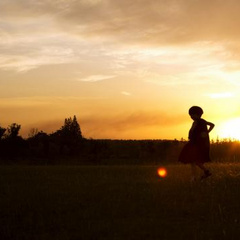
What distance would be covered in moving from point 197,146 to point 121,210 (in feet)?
20.0

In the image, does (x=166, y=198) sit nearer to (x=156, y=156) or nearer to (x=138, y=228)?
(x=138, y=228)

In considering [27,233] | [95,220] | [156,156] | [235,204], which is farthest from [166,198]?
[156,156]

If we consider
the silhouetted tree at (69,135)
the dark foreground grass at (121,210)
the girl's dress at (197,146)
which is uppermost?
the silhouetted tree at (69,135)

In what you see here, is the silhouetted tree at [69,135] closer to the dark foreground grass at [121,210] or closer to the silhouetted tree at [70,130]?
the silhouetted tree at [70,130]

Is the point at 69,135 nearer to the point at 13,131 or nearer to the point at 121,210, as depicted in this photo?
the point at 13,131

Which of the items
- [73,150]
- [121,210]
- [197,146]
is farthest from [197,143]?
[73,150]

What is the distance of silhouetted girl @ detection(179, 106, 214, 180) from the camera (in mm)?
15445

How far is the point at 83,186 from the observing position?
1405 cm

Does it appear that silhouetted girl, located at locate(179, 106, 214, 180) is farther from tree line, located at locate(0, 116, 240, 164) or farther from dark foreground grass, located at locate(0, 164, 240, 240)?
tree line, located at locate(0, 116, 240, 164)

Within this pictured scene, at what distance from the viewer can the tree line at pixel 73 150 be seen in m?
36.6

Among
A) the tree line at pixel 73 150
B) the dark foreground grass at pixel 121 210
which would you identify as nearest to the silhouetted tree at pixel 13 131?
the tree line at pixel 73 150

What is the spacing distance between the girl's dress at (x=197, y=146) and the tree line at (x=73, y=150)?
62.3 feet

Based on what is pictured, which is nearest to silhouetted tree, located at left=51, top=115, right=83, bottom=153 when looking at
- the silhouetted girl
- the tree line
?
the tree line

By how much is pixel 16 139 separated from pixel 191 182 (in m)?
29.9
